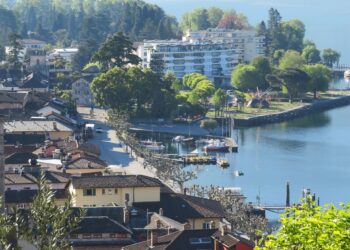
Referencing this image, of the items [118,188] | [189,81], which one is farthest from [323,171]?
[189,81]

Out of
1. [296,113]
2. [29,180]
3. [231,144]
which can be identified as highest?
[29,180]

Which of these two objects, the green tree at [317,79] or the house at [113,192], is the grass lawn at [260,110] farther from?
the house at [113,192]

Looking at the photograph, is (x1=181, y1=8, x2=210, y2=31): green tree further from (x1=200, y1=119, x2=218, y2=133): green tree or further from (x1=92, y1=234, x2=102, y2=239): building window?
(x1=92, y1=234, x2=102, y2=239): building window

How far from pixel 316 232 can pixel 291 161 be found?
30311 millimetres

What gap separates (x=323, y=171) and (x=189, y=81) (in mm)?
22238

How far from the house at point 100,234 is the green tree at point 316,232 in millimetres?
9834

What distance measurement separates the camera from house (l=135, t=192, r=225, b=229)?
2100cm

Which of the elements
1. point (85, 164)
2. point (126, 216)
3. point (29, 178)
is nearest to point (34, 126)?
point (85, 164)

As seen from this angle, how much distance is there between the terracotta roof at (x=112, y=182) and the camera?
22.5m

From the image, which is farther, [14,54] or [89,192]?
[14,54]

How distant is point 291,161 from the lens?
1502 inches

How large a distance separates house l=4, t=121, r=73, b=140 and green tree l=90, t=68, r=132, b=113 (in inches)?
374

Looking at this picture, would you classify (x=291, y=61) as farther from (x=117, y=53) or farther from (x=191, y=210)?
(x=191, y=210)

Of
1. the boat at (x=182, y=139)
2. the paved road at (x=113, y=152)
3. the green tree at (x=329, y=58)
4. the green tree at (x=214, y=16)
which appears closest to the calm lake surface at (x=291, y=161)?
the boat at (x=182, y=139)
